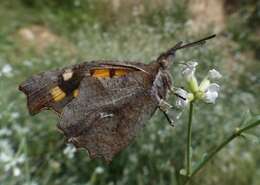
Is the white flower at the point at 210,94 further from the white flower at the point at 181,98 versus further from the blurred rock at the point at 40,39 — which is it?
the blurred rock at the point at 40,39

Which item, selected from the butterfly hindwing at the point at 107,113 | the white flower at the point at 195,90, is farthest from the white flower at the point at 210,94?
the butterfly hindwing at the point at 107,113

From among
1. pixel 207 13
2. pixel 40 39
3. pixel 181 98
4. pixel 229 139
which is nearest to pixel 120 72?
pixel 181 98

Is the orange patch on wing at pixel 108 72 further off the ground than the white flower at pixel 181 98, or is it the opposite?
the orange patch on wing at pixel 108 72

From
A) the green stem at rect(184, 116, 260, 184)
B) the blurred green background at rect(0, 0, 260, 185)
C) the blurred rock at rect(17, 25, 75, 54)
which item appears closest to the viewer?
the green stem at rect(184, 116, 260, 184)

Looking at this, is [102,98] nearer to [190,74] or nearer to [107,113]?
[107,113]

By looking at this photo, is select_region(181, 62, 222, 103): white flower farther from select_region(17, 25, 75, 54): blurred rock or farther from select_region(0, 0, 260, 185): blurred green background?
select_region(17, 25, 75, 54): blurred rock

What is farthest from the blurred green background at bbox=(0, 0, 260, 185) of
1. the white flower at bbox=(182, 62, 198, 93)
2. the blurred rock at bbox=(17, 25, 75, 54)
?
the white flower at bbox=(182, 62, 198, 93)

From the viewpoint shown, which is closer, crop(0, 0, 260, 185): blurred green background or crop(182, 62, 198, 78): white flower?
crop(182, 62, 198, 78): white flower
